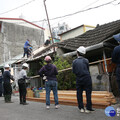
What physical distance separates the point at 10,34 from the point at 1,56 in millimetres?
3486

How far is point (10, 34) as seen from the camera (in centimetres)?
2295

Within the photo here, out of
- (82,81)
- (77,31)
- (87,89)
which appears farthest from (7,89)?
(77,31)

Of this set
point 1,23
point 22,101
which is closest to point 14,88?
point 22,101

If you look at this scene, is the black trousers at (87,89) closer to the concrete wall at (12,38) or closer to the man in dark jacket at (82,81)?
the man in dark jacket at (82,81)

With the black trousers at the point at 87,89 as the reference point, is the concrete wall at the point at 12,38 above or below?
above

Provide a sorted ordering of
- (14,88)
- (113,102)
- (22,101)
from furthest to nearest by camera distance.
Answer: (14,88) < (22,101) < (113,102)

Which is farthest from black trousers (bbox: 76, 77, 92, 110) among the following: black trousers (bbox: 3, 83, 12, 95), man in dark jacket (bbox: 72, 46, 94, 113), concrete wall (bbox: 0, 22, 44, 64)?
concrete wall (bbox: 0, 22, 44, 64)

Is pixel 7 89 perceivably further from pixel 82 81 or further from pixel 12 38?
pixel 12 38

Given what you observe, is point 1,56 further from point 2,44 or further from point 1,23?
point 1,23

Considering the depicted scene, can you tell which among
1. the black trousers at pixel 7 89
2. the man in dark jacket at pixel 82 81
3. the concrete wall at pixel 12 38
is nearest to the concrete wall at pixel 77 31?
the concrete wall at pixel 12 38

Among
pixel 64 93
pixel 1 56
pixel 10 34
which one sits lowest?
pixel 64 93

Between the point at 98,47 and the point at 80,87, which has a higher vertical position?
the point at 98,47

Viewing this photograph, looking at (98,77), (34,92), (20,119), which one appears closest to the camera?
(20,119)

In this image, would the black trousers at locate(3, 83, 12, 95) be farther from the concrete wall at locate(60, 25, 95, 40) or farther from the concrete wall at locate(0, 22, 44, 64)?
the concrete wall at locate(0, 22, 44, 64)
